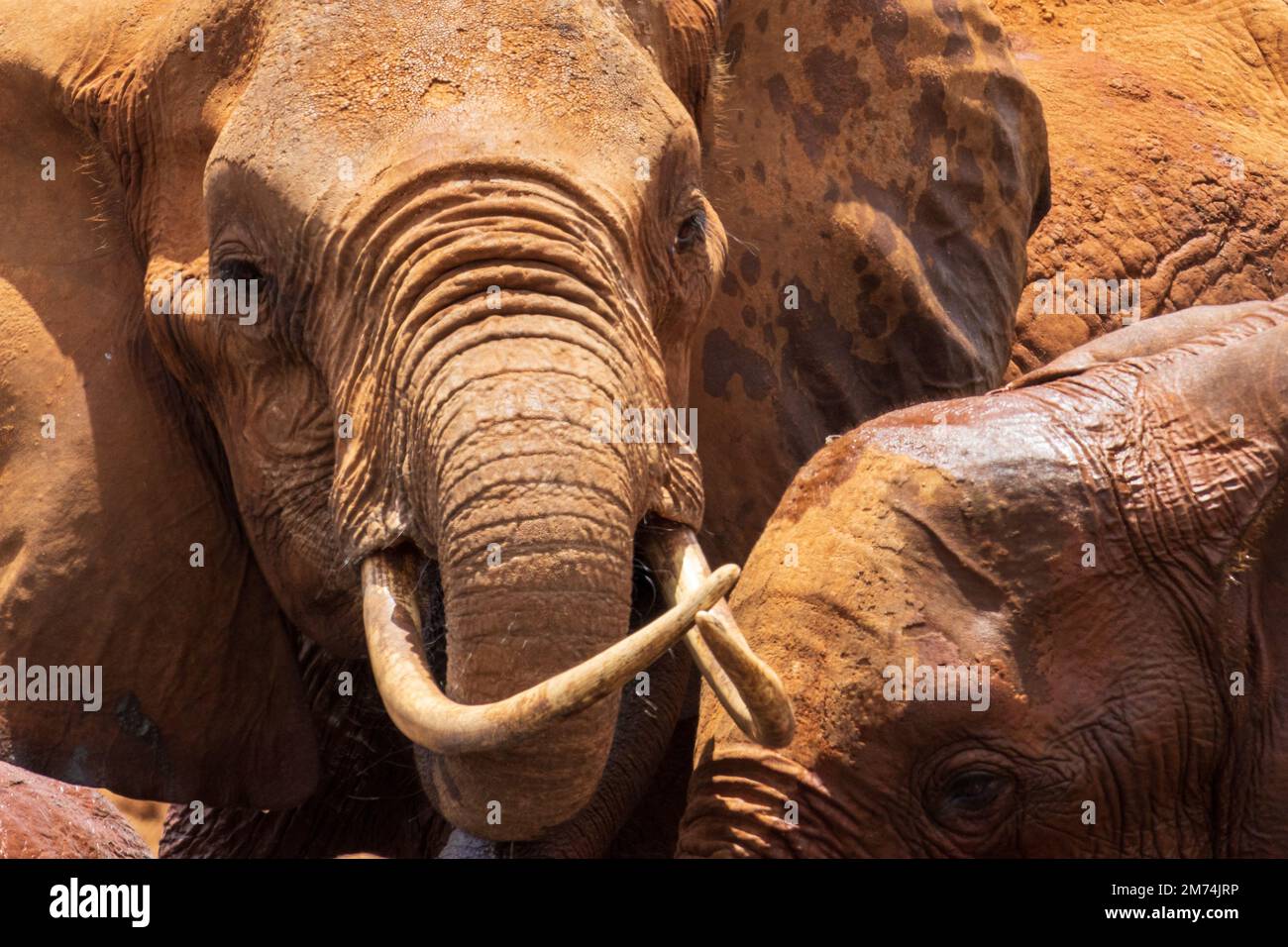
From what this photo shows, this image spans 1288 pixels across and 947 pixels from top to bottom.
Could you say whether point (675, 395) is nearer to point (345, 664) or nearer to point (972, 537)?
point (972, 537)

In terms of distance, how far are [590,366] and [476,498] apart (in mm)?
264

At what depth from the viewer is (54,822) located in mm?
4289

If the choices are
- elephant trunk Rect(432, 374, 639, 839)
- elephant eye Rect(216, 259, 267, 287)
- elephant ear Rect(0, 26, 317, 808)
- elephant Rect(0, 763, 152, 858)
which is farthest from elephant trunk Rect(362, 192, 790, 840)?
elephant ear Rect(0, 26, 317, 808)

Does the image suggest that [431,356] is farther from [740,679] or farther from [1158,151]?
[1158,151]

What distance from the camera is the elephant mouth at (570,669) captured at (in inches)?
139

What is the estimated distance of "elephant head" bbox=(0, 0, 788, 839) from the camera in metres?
3.87

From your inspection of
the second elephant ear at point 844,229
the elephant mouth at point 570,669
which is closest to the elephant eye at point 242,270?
the elephant mouth at point 570,669

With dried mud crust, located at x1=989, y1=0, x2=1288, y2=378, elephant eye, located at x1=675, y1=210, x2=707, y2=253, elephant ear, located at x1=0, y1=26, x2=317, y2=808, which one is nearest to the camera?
elephant eye, located at x1=675, y1=210, x2=707, y2=253

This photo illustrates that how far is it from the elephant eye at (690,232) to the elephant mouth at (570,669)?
1.63ft

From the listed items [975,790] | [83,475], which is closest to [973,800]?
[975,790]

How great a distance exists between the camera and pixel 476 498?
3.84 m

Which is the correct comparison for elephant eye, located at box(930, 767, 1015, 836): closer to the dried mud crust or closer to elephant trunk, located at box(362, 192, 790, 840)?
elephant trunk, located at box(362, 192, 790, 840)
